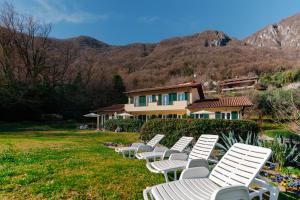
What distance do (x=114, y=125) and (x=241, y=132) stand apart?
21.0 metres

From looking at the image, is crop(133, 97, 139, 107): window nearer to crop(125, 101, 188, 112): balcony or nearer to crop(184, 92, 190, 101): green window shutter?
crop(125, 101, 188, 112): balcony

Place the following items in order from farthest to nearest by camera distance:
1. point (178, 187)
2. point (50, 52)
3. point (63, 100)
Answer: point (50, 52) < point (63, 100) < point (178, 187)

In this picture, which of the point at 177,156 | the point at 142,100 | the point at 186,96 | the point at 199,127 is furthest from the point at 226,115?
the point at 177,156

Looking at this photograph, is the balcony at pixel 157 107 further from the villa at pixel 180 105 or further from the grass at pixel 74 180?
the grass at pixel 74 180

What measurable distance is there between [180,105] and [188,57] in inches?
1985

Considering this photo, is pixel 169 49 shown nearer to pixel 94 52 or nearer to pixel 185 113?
pixel 94 52

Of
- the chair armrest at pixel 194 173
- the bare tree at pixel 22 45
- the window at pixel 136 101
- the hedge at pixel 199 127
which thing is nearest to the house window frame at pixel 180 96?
the window at pixel 136 101

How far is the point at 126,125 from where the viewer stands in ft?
94.4

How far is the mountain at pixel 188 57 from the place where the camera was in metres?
62.6

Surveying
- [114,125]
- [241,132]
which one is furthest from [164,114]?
[241,132]

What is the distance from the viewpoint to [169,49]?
3676 inches

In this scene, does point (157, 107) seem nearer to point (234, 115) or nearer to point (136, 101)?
point (136, 101)

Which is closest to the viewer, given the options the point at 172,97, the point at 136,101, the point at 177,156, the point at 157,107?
the point at 177,156

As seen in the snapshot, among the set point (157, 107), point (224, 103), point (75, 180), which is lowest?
point (75, 180)
